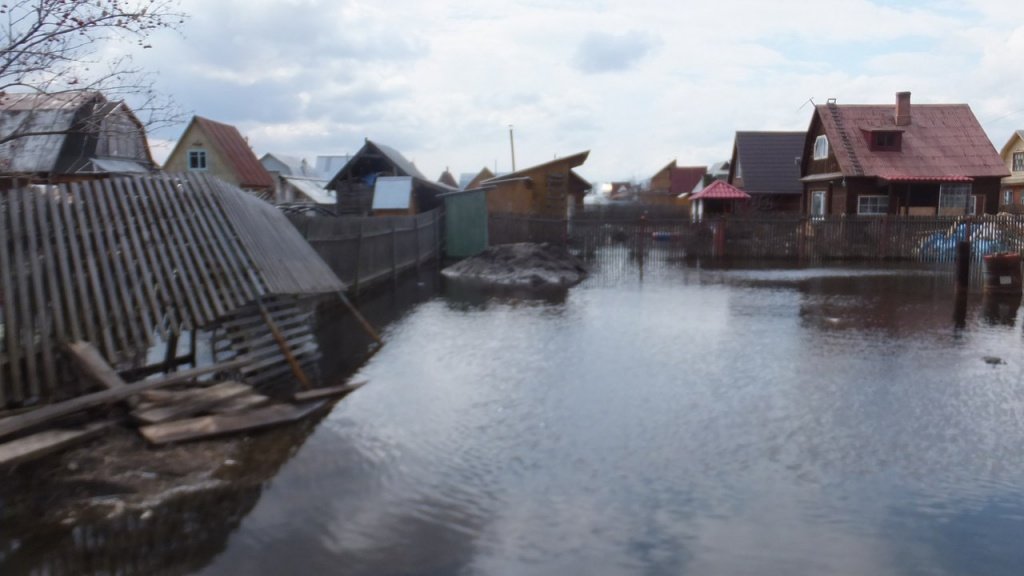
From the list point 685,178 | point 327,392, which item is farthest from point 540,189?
point 685,178

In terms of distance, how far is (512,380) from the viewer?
384 inches

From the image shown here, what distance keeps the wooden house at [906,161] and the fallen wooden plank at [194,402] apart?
101ft

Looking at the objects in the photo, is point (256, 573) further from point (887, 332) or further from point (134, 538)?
point (887, 332)

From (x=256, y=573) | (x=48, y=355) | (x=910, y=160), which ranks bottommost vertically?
(x=256, y=573)

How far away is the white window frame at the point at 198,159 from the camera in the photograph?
4566 centimetres

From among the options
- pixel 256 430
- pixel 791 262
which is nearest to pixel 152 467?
pixel 256 430

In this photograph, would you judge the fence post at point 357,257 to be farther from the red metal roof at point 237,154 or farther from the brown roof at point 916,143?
the red metal roof at point 237,154

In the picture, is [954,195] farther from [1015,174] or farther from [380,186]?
[1015,174]

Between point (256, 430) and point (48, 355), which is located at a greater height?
point (48, 355)

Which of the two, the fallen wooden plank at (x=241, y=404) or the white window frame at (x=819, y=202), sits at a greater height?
the white window frame at (x=819, y=202)

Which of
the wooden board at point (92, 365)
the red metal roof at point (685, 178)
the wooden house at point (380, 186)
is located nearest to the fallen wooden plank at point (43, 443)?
the wooden board at point (92, 365)

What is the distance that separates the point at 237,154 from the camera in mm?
46438

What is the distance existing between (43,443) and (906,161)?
3490 cm

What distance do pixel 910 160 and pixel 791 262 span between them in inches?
452
